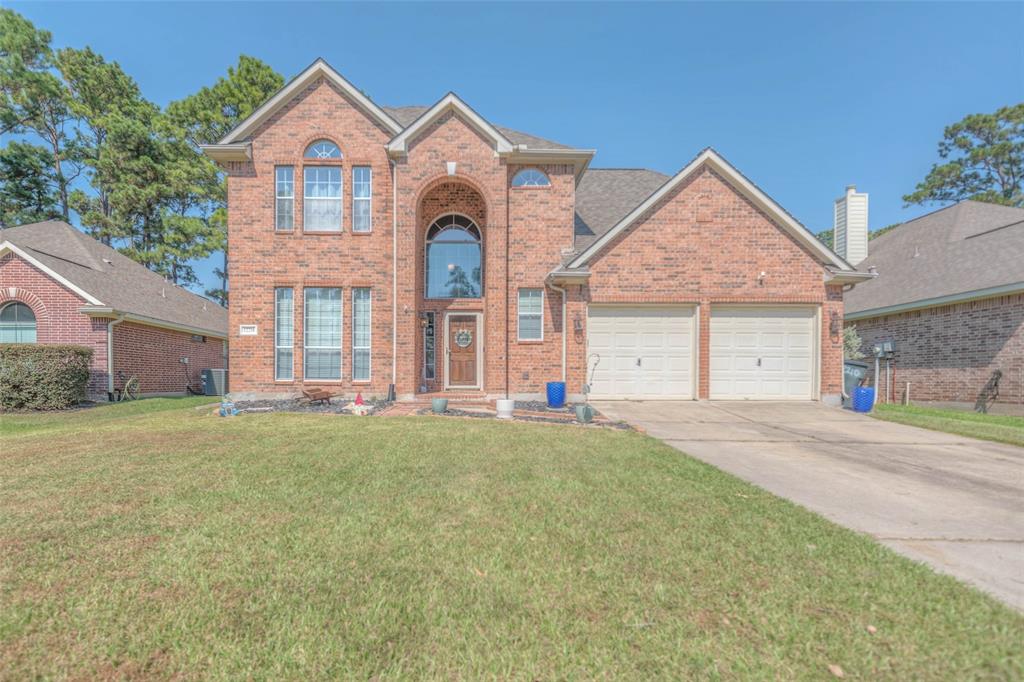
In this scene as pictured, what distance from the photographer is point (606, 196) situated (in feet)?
47.5

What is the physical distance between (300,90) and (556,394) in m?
11.0

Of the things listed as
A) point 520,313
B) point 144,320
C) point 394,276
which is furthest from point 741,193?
point 144,320

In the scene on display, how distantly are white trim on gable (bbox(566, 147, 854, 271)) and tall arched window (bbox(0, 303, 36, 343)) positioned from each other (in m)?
16.6

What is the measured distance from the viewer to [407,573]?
2.66 m

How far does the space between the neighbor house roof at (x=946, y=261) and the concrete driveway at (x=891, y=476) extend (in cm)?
669

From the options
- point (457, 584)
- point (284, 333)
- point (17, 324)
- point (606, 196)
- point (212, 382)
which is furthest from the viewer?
point (212, 382)

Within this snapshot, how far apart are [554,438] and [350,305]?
7.78 m

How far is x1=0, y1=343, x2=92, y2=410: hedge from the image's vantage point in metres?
11.0

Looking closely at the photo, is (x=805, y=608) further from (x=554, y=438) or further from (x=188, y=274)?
(x=188, y=274)

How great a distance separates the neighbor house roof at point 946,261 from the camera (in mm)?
11812

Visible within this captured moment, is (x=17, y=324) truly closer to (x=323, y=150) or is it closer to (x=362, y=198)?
(x=323, y=150)

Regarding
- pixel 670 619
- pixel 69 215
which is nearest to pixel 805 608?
pixel 670 619

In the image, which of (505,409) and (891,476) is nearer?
(891,476)

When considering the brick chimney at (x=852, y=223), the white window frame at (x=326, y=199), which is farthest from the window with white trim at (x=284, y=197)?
the brick chimney at (x=852, y=223)
